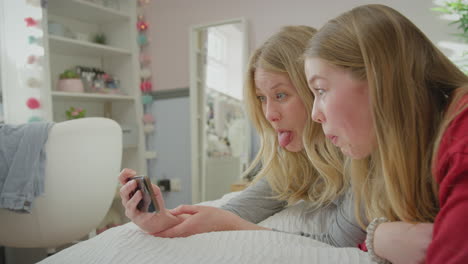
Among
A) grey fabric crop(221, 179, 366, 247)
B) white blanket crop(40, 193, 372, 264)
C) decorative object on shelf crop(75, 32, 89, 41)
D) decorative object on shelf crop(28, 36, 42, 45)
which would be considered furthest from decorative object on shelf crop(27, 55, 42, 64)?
white blanket crop(40, 193, 372, 264)

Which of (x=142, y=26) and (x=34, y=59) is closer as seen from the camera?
(x=34, y=59)

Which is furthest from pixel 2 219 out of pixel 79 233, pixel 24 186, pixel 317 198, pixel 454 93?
pixel 454 93

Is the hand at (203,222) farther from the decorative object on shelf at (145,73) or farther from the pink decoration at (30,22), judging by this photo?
the decorative object on shelf at (145,73)

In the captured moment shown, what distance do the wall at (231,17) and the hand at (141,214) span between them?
2210 millimetres

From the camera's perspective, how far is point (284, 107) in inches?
43.7

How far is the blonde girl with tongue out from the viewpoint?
919 millimetres

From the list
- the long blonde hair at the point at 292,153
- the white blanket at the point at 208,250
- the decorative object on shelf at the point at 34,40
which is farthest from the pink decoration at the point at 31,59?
the white blanket at the point at 208,250

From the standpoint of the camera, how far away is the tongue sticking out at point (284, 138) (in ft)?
3.75

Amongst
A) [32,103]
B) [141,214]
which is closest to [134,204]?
[141,214]

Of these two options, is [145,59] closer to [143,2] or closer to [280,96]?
[143,2]

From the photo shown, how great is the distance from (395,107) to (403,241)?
220 mm

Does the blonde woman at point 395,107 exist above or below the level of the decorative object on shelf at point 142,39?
below

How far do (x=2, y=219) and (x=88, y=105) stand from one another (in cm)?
178

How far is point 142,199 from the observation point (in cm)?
89
